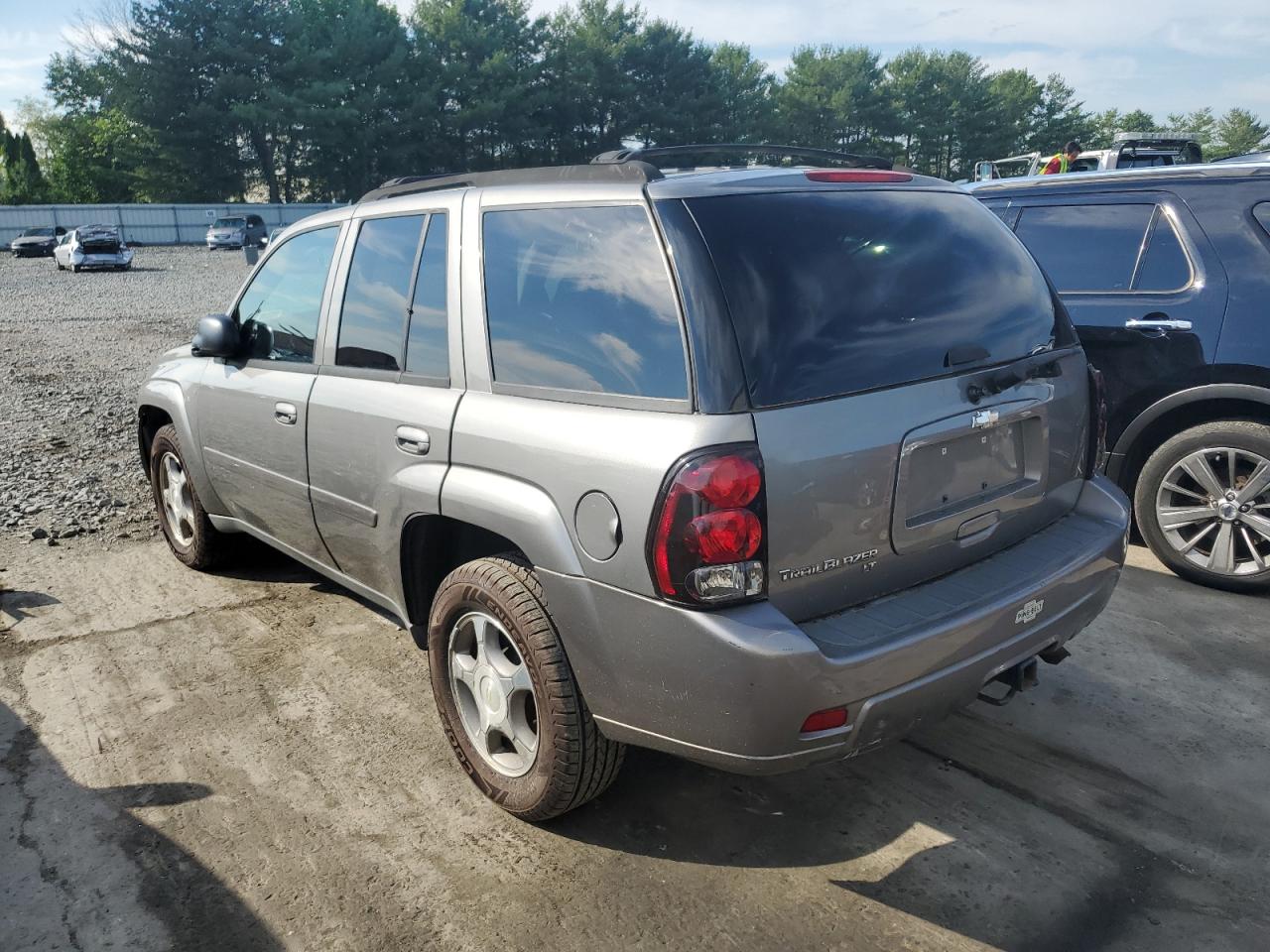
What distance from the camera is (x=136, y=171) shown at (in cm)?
5644

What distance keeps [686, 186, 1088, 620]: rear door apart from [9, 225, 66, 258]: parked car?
147 feet

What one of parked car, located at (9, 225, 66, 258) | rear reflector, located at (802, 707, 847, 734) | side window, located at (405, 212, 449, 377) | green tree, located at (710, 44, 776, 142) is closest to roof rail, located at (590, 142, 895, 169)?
side window, located at (405, 212, 449, 377)

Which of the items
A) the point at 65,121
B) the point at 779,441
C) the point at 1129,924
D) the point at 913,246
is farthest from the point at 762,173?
the point at 65,121

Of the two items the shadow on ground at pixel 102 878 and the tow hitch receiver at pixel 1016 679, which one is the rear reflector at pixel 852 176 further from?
the shadow on ground at pixel 102 878

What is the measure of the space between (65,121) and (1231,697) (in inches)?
2922

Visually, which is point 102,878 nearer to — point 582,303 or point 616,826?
point 616,826

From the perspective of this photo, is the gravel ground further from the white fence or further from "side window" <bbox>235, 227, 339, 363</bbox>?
the white fence

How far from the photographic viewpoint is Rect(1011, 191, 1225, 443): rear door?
4.92 metres

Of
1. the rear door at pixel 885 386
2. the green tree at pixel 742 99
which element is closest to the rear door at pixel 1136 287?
the rear door at pixel 885 386

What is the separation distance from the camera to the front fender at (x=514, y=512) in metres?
2.69

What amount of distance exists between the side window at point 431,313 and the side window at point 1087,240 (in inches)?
134

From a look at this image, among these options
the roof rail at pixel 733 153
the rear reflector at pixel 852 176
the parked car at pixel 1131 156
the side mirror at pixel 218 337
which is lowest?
the side mirror at pixel 218 337

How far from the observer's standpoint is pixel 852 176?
3.06m

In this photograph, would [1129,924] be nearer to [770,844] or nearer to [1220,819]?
[1220,819]
